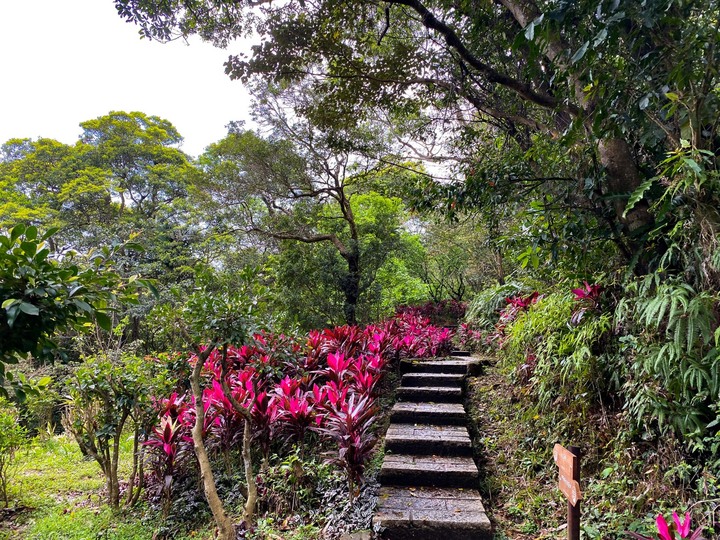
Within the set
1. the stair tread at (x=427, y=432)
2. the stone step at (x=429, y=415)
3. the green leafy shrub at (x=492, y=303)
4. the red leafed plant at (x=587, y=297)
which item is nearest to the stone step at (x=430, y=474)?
the stair tread at (x=427, y=432)

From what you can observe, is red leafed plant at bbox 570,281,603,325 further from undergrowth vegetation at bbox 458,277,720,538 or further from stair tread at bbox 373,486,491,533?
stair tread at bbox 373,486,491,533

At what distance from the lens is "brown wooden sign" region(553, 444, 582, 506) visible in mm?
1517

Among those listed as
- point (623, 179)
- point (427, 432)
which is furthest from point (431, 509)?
point (623, 179)

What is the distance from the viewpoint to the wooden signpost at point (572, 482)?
152cm

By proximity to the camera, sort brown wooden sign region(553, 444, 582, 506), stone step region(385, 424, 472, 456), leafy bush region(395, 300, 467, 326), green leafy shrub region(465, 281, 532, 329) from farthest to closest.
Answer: leafy bush region(395, 300, 467, 326) < green leafy shrub region(465, 281, 532, 329) < stone step region(385, 424, 472, 456) < brown wooden sign region(553, 444, 582, 506)

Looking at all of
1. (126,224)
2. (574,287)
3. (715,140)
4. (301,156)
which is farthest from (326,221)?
(126,224)

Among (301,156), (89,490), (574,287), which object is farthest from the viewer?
(301,156)

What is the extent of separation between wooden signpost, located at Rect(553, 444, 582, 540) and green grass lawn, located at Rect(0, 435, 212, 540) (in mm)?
2270

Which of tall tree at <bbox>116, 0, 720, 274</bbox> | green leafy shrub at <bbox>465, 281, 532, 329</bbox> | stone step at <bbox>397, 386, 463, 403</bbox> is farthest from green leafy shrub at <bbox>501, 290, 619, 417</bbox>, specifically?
Answer: green leafy shrub at <bbox>465, 281, 532, 329</bbox>

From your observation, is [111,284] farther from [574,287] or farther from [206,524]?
[574,287]

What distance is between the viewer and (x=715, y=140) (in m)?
2.17

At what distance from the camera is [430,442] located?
309cm

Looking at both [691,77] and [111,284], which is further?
[691,77]

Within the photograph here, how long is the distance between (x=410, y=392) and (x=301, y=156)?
5489mm
